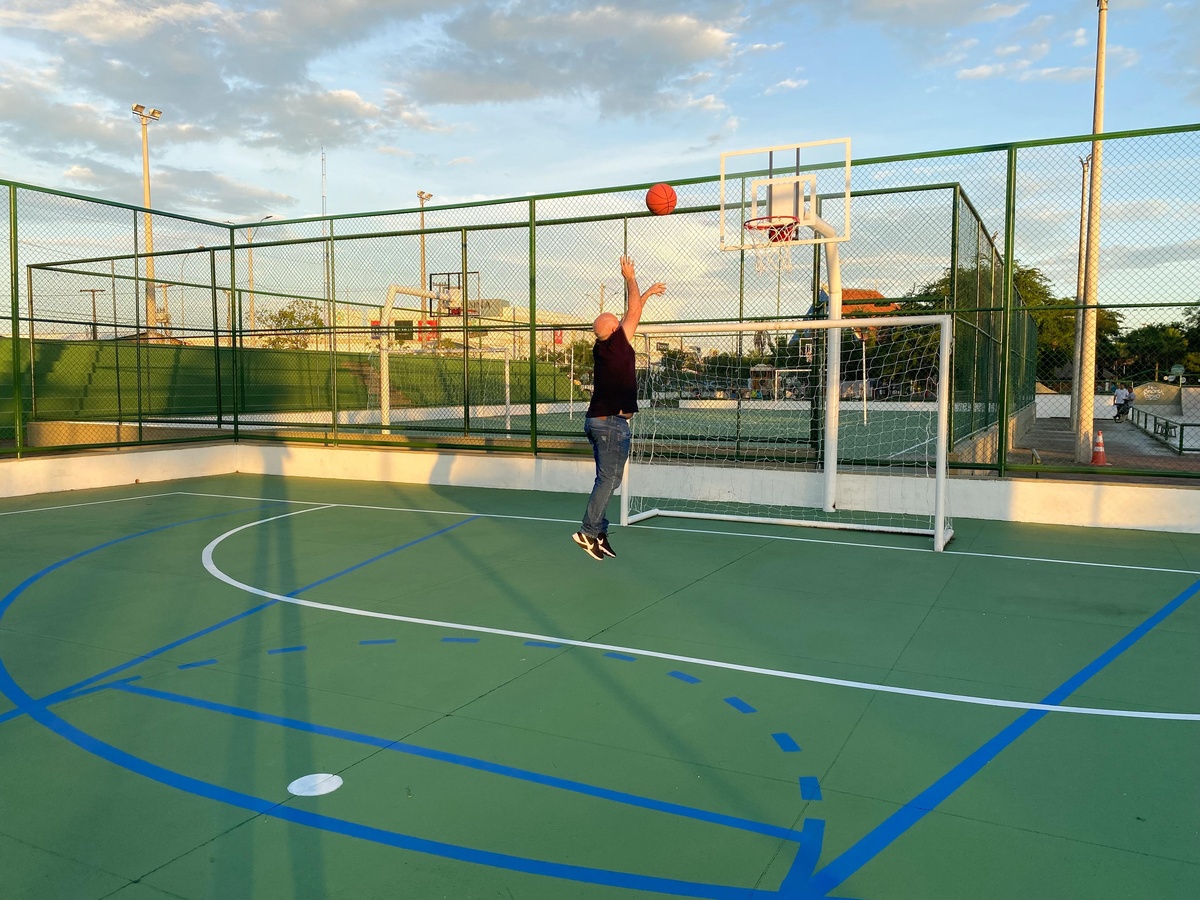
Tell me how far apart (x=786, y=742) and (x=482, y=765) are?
4.44ft

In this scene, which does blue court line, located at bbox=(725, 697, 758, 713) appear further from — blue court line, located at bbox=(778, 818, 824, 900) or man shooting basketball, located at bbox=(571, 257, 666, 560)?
man shooting basketball, located at bbox=(571, 257, 666, 560)

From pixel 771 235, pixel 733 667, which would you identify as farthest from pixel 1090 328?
pixel 733 667

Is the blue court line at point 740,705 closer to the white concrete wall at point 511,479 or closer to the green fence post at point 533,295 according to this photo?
the white concrete wall at point 511,479

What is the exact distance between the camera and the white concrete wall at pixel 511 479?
29.8ft

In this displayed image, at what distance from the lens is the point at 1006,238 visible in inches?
375

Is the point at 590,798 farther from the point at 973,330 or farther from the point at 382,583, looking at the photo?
the point at 973,330

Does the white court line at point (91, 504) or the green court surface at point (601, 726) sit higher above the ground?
the white court line at point (91, 504)

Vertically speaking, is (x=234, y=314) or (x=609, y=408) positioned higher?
(x=234, y=314)

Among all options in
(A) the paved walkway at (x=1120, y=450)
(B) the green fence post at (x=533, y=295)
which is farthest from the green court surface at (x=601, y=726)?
(A) the paved walkway at (x=1120, y=450)

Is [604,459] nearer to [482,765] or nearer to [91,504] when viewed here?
[482,765]

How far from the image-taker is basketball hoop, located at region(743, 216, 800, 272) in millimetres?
9078

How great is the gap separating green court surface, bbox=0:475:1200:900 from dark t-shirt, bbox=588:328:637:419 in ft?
4.66

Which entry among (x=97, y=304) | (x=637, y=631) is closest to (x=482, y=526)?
(x=637, y=631)

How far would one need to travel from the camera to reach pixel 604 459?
296 inches
